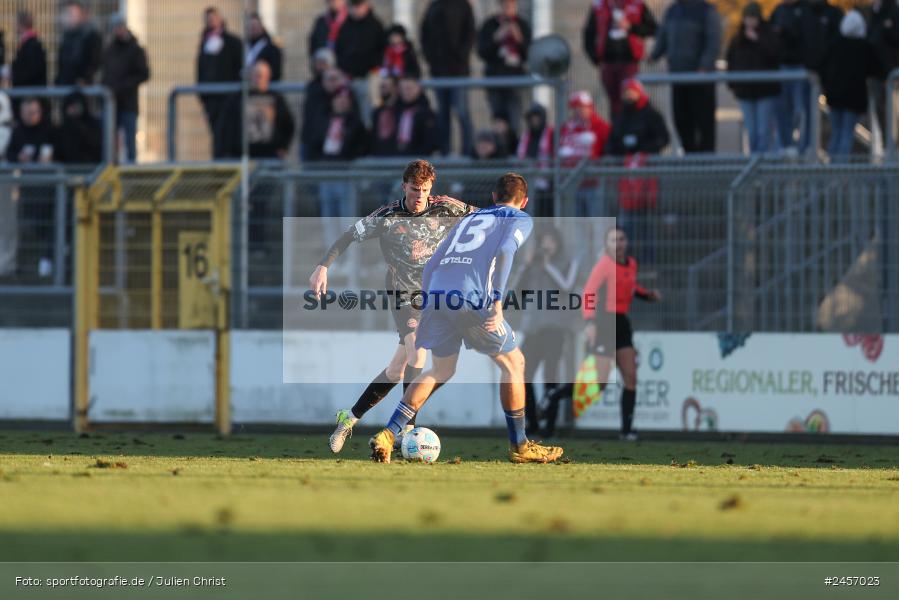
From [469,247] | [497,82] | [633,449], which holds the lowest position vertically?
[633,449]

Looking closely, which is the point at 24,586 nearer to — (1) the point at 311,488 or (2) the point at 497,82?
(1) the point at 311,488

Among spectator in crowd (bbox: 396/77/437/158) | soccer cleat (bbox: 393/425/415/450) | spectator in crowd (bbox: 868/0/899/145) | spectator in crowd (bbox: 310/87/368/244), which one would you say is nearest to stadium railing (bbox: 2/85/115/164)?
spectator in crowd (bbox: 310/87/368/244)

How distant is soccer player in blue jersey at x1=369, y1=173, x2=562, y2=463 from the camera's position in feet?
38.3

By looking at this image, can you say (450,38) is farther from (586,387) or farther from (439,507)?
(439,507)

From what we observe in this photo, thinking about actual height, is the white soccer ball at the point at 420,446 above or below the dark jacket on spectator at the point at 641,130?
below

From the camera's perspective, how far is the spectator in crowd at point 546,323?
17.2 meters

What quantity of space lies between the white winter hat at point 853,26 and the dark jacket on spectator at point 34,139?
929 centimetres

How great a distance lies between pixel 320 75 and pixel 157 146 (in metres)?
3.84

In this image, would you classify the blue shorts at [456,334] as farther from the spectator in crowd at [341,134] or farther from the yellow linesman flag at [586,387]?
the spectator in crowd at [341,134]

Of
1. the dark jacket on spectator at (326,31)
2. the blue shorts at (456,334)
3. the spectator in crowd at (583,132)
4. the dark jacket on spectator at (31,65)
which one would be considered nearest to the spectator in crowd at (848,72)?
the spectator in crowd at (583,132)

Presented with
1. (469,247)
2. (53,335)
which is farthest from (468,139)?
(469,247)

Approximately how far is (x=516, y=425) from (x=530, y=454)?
31 cm

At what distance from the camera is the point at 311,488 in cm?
995

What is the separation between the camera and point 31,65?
21.5 metres
